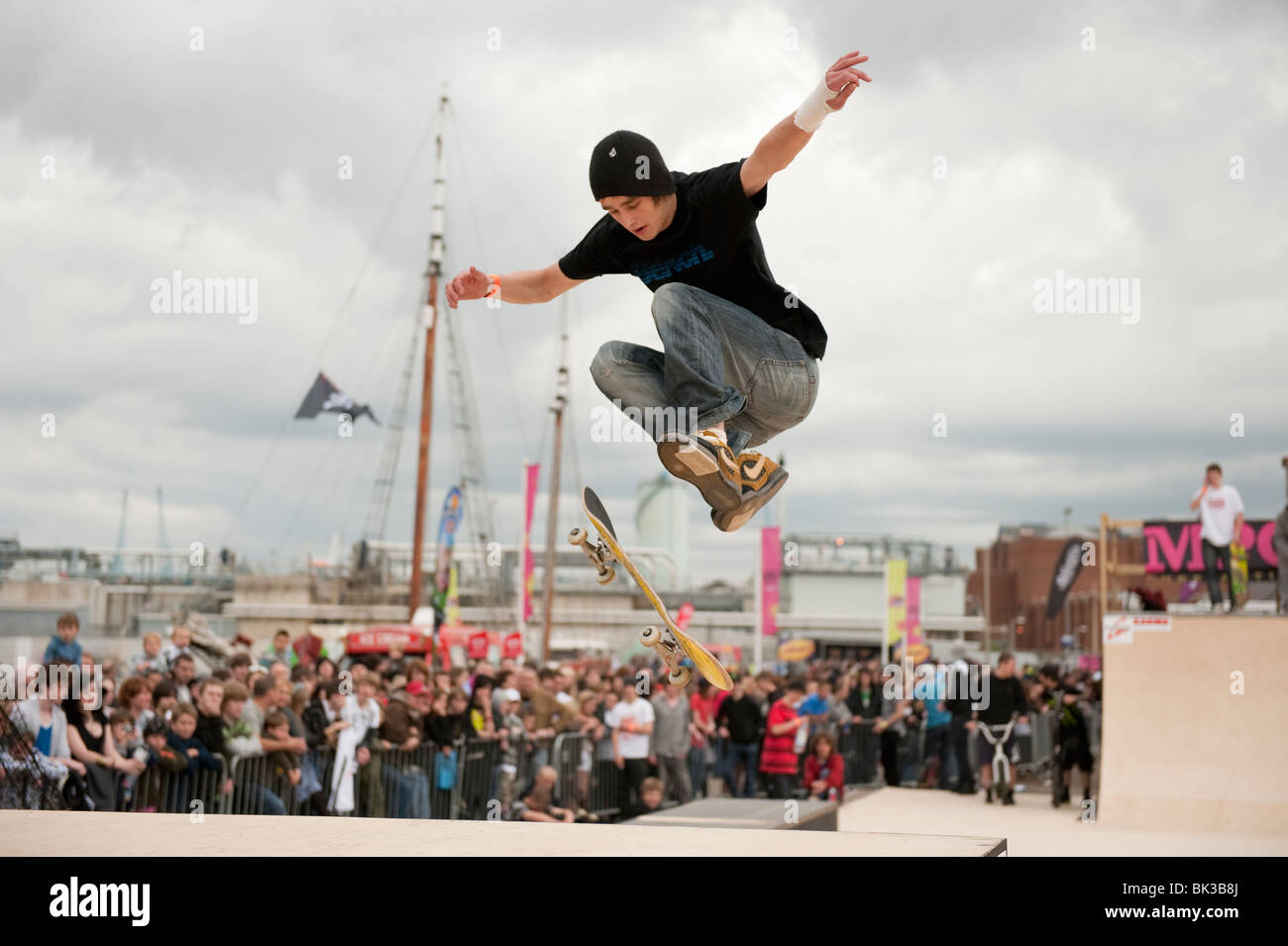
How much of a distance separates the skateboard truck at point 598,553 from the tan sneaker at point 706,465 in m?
0.73

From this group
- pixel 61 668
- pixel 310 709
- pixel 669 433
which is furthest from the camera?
pixel 310 709

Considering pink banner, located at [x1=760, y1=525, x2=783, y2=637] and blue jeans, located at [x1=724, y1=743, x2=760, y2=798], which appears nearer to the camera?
blue jeans, located at [x1=724, y1=743, x2=760, y2=798]

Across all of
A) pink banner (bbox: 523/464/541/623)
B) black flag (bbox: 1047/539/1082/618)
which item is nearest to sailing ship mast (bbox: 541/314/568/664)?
pink banner (bbox: 523/464/541/623)

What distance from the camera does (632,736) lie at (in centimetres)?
1388

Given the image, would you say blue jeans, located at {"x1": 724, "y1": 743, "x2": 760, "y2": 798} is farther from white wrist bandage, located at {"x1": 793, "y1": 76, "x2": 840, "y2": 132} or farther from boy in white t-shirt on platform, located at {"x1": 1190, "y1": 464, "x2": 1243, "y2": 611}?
white wrist bandage, located at {"x1": 793, "y1": 76, "x2": 840, "y2": 132}

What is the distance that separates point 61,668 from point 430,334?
21.5 m

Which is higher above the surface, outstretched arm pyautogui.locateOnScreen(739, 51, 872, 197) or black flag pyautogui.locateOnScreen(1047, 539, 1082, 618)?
outstretched arm pyautogui.locateOnScreen(739, 51, 872, 197)

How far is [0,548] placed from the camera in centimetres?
3525

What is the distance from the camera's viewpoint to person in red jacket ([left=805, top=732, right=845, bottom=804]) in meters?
15.5

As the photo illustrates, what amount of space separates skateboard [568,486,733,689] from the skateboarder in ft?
1.97

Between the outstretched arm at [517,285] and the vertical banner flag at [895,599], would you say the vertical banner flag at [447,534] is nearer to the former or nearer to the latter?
the vertical banner flag at [895,599]
